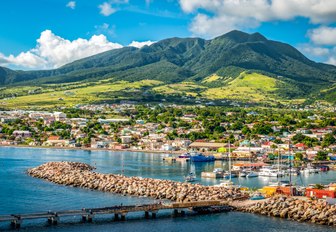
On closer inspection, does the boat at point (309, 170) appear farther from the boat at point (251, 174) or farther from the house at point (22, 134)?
the house at point (22, 134)

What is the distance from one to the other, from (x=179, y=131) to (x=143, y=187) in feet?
160

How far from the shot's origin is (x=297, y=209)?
25250 millimetres

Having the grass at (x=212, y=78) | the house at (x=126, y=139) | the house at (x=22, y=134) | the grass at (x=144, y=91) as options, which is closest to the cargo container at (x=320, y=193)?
the house at (x=126, y=139)

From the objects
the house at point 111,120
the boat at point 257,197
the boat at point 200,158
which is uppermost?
the house at point 111,120

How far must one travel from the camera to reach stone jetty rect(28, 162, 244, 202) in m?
29.0

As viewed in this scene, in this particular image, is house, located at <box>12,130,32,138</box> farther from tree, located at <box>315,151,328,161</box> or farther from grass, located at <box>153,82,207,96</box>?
grass, located at <box>153,82,207,96</box>

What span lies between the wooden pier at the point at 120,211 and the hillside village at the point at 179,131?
29.5m

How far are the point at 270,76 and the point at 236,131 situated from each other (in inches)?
3209

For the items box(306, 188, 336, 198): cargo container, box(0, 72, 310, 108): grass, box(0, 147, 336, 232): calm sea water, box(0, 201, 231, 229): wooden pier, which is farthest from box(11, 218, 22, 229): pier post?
box(0, 72, 310, 108): grass

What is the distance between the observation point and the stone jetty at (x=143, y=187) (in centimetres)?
2895

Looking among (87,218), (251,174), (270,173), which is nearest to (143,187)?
(87,218)

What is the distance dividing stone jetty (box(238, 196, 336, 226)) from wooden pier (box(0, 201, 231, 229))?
165 centimetres

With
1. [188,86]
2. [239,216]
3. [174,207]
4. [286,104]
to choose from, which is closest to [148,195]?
[174,207]

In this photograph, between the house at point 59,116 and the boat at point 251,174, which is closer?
the boat at point 251,174
